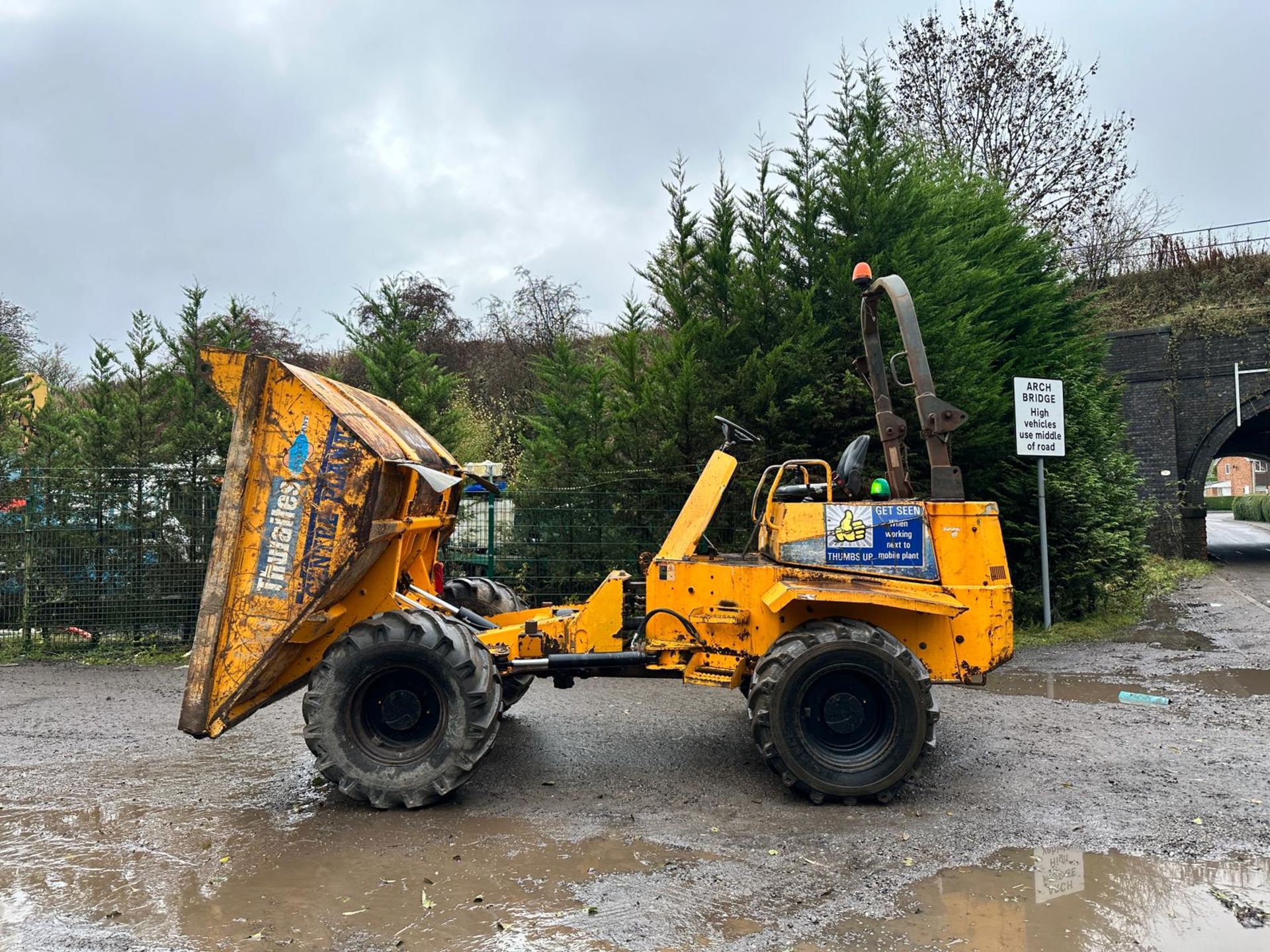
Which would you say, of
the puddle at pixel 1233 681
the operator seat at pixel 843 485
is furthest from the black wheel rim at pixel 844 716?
the puddle at pixel 1233 681

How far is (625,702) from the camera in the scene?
25.8ft

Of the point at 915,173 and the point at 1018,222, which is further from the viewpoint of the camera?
the point at 1018,222

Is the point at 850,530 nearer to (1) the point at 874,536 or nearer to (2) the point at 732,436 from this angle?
(1) the point at 874,536

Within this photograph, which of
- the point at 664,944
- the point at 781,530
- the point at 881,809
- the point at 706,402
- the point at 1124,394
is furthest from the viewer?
the point at 1124,394

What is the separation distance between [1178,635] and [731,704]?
20.7 feet

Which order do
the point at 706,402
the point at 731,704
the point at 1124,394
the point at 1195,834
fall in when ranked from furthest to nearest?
the point at 1124,394 → the point at 706,402 → the point at 731,704 → the point at 1195,834

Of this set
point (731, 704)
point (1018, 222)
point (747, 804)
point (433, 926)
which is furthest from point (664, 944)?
point (1018, 222)

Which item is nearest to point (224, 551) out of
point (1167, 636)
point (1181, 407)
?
point (1167, 636)

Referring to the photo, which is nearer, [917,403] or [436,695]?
[436,695]

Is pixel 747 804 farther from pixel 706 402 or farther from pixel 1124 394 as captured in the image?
pixel 1124 394

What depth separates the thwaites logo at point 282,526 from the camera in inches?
195

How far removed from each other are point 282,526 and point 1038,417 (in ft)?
28.0

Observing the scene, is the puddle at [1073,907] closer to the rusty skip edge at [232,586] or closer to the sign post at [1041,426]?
the rusty skip edge at [232,586]

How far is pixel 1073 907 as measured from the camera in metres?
3.73
